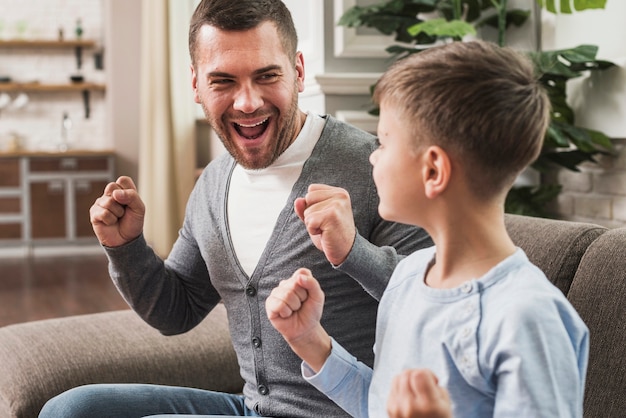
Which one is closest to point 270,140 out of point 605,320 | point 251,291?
point 251,291

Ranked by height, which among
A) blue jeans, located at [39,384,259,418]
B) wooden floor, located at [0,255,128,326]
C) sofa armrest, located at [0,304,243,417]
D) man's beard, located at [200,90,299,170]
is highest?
man's beard, located at [200,90,299,170]

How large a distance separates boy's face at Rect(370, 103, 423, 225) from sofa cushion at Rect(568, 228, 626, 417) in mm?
491

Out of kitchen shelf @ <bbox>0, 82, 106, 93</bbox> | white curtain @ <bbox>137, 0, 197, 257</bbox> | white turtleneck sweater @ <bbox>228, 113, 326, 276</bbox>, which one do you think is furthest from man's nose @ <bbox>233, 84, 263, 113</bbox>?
kitchen shelf @ <bbox>0, 82, 106, 93</bbox>

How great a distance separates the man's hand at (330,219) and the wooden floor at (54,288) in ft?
12.6

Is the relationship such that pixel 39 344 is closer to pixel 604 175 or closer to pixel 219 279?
pixel 219 279

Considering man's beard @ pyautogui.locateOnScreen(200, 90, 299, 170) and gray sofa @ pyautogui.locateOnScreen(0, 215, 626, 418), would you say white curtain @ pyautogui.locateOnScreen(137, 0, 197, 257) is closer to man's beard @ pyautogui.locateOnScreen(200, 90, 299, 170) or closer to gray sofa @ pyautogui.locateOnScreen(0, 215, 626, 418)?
gray sofa @ pyautogui.locateOnScreen(0, 215, 626, 418)

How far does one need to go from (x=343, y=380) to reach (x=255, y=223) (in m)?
0.53

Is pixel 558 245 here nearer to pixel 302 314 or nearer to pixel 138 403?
pixel 302 314

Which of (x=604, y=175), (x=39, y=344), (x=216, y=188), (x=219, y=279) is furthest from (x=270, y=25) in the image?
(x=604, y=175)

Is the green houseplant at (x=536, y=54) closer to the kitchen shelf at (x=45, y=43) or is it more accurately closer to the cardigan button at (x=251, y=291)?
the cardigan button at (x=251, y=291)

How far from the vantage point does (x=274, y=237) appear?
1.56 m

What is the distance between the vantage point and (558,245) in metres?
1.51

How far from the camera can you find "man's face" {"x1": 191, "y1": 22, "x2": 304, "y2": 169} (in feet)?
5.00

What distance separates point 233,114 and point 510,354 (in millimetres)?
838
